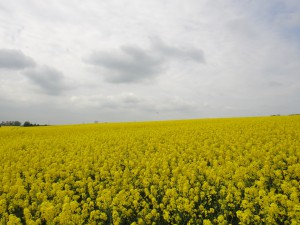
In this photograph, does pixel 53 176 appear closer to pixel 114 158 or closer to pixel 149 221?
pixel 114 158

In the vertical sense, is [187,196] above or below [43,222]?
above

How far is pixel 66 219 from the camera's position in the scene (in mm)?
5691

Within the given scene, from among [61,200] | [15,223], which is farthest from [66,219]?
[61,200]

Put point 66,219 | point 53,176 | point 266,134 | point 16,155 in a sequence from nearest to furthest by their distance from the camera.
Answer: point 66,219 → point 53,176 → point 16,155 → point 266,134

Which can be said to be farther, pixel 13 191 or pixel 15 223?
pixel 13 191

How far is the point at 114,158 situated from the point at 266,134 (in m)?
8.89

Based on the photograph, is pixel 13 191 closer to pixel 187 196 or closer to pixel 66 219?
pixel 66 219

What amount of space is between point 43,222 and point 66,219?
6.43 ft

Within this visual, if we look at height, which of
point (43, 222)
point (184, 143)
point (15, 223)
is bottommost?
point (43, 222)

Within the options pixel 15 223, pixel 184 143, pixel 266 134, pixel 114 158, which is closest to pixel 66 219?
pixel 15 223

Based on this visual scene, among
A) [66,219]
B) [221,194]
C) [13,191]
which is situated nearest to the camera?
[66,219]

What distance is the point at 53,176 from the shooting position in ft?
32.3

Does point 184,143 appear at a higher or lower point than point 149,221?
higher

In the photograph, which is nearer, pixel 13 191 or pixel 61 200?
pixel 61 200
